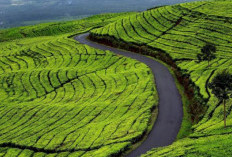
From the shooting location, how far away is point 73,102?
5866 cm

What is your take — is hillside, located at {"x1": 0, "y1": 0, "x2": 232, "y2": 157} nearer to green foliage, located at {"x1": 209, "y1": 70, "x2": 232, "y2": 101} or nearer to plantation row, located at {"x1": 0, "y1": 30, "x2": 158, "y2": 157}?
plantation row, located at {"x1": 0, "y1": 30, "x2": 158, "y2": 157}

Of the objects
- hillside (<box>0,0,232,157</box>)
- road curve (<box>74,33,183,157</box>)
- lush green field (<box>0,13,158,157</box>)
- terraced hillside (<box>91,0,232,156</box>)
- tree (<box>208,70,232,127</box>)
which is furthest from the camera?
lush green field (<box>0,13,158,157</box>)

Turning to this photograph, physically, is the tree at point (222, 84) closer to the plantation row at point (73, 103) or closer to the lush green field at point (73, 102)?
the lush green field at point (73, 102)

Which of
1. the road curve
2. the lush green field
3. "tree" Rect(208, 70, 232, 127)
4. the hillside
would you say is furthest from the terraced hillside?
the lush green field

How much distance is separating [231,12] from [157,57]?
33.9 metres

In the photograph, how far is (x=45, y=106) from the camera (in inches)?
2277

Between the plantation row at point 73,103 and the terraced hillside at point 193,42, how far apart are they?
342 inches

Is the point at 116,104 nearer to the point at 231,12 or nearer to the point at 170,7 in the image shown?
the point at 231,12

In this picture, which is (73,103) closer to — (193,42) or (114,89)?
(114,89)

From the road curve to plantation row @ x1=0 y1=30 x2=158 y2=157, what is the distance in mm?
1682

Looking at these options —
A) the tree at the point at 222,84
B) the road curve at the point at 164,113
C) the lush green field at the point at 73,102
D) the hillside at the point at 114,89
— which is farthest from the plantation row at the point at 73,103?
the tree at the point at 222,84

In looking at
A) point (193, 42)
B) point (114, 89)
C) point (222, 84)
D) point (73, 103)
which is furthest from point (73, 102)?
point (193, 42)

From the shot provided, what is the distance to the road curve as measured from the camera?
4053cm

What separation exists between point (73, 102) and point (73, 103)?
863mm
